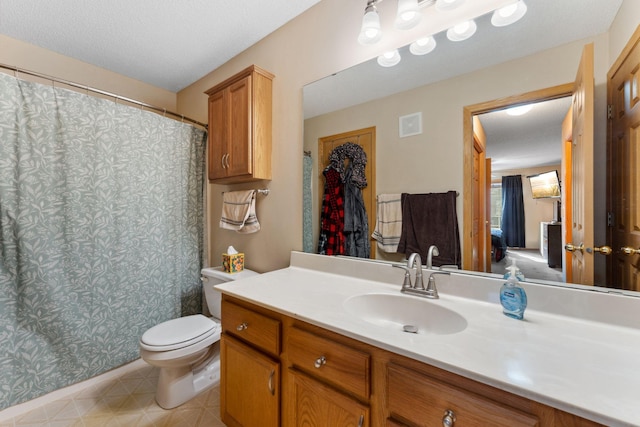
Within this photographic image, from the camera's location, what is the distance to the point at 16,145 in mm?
1436

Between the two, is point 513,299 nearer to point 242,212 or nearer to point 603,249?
point 603,249

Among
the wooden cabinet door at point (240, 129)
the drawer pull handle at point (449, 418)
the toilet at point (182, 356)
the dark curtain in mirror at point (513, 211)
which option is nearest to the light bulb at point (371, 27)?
the wooden cabinet door at point (240, 129)

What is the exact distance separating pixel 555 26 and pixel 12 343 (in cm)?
292

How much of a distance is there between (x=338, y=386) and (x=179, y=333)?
109 centimetres

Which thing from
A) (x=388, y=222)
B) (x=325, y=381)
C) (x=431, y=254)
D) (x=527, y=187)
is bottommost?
(x=325, y=381)

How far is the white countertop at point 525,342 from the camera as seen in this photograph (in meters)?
0.50

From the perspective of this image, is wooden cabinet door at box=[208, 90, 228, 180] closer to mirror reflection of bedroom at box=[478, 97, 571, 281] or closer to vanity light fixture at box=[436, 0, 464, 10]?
vanity light fixture at box=[436, 0, 464, 10]

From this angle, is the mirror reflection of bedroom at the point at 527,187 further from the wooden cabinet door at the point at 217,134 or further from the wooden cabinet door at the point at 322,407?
the wooden cabinet door at the point at 217,134

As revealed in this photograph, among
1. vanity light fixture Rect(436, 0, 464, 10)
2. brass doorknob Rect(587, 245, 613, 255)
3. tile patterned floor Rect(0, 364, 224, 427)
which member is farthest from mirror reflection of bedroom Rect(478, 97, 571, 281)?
tile patterned floor Rect(0, 364, 224, 427)

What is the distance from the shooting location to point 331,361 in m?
0.82

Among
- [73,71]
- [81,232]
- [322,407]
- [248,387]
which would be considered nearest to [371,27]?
[322,407]

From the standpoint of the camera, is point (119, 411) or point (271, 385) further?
point (119, 411)

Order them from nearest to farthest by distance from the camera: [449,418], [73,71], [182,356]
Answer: [449,418], [182,356], [73,71]

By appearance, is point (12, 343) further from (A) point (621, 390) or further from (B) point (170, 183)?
(A) point (621, 390)
